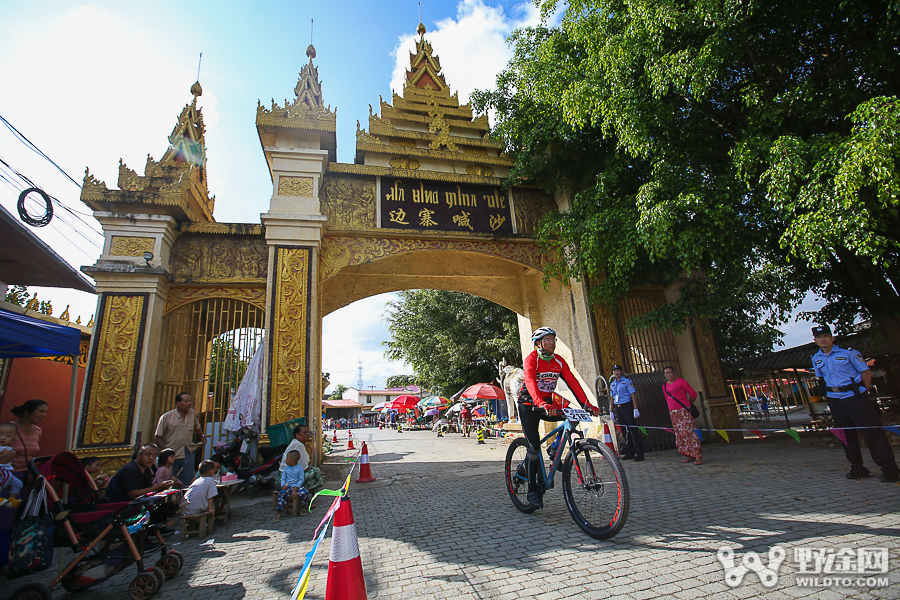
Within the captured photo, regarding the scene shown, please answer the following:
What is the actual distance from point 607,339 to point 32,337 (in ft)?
30.4

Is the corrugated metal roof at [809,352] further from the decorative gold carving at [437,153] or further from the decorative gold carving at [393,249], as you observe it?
the decorative gold carving at [437,153]

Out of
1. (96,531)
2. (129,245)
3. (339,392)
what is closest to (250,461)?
(96,531)

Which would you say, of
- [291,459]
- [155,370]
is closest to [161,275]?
[155,370]

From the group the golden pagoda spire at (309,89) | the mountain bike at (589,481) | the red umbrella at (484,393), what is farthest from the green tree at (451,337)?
the mountain bike at (589,481)

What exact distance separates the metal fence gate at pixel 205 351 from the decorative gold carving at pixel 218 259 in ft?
1.69

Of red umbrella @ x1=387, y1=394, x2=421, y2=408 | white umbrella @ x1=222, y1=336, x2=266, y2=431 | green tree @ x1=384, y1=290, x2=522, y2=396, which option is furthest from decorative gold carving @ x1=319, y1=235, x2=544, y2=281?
red umbrella @ x1=387, y1=394, x2=421, y2=408

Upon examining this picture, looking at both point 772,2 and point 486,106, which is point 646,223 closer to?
point 772,2

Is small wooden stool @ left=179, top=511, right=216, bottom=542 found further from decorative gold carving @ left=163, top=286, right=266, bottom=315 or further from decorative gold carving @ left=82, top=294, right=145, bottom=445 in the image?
A: decorative gold carving @ left=163, top=286, right=266, bottom=315

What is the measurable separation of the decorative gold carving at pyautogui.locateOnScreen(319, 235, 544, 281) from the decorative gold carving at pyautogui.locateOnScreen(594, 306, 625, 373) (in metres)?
1.79

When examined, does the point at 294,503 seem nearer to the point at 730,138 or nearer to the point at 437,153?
the point at 437,153

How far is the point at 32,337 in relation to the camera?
13.8 ft

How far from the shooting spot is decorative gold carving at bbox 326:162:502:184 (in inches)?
357

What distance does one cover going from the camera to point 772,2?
540 cm

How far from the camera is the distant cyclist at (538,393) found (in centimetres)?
372
